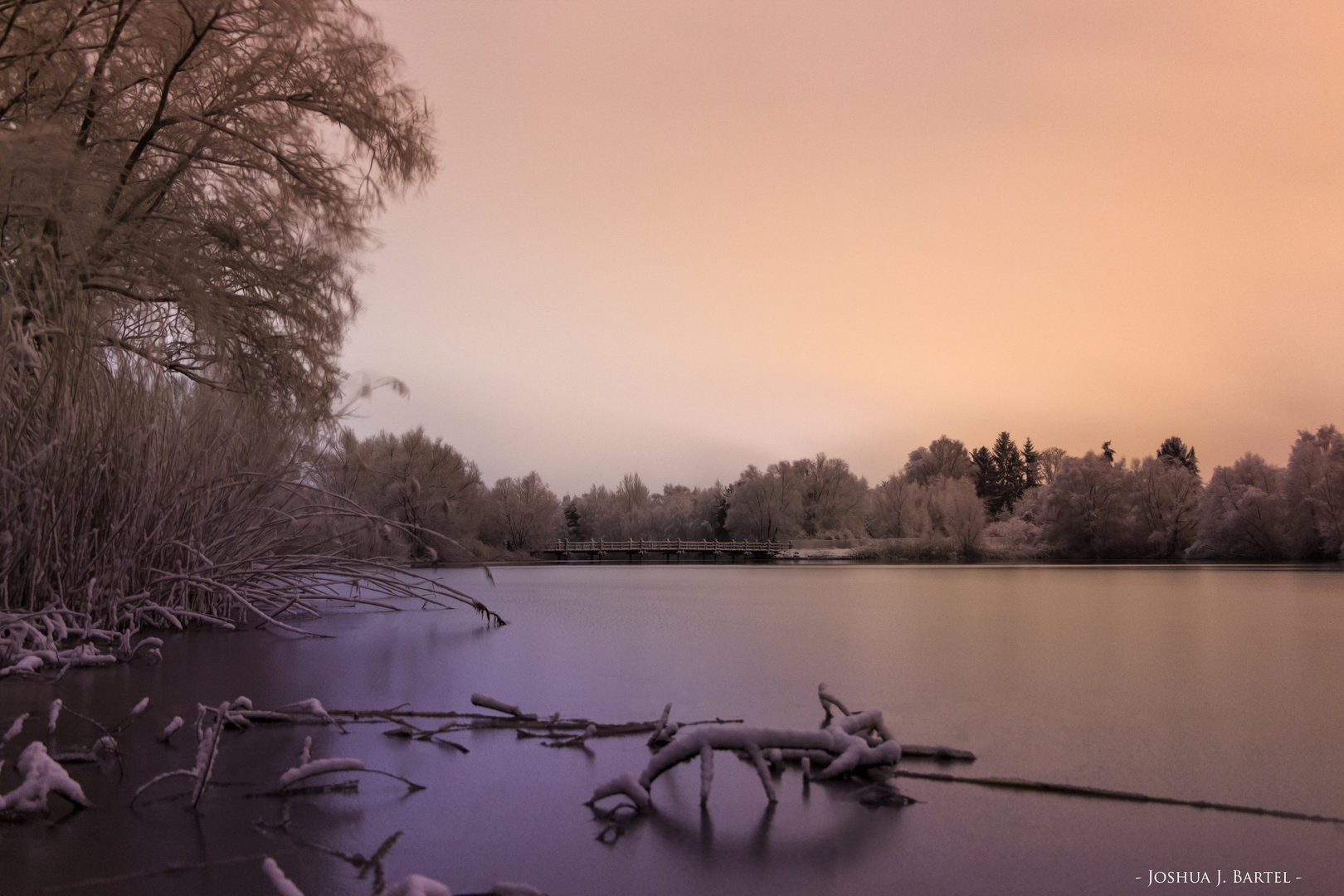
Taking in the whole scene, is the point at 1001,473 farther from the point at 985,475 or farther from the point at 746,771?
the point at 746,771

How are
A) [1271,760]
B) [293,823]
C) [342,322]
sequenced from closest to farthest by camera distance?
1. [293,823]
2. [1271,760]
3. [342,322]

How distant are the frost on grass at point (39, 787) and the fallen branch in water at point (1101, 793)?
163 centimetres

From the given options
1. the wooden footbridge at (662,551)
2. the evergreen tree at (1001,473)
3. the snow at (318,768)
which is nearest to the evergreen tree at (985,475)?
the evergreen tree at (1001,473)

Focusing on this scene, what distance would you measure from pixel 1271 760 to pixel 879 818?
44.5 inches

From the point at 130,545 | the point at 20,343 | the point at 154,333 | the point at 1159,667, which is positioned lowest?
the point at 1159,667

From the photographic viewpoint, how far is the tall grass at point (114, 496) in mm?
3584

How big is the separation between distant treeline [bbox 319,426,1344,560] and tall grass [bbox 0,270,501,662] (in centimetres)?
99

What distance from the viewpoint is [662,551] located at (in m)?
35.4

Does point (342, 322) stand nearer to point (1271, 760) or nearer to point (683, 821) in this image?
point (683, 821)

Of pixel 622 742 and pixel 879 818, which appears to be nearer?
pixel 879 818

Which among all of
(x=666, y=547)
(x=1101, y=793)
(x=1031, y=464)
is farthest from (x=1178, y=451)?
(x=1101, y=793)

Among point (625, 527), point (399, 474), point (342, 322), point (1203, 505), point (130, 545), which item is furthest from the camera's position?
point (625, 527)

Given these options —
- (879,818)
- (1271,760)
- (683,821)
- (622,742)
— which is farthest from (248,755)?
(1271,760)

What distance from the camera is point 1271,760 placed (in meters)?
1.92
